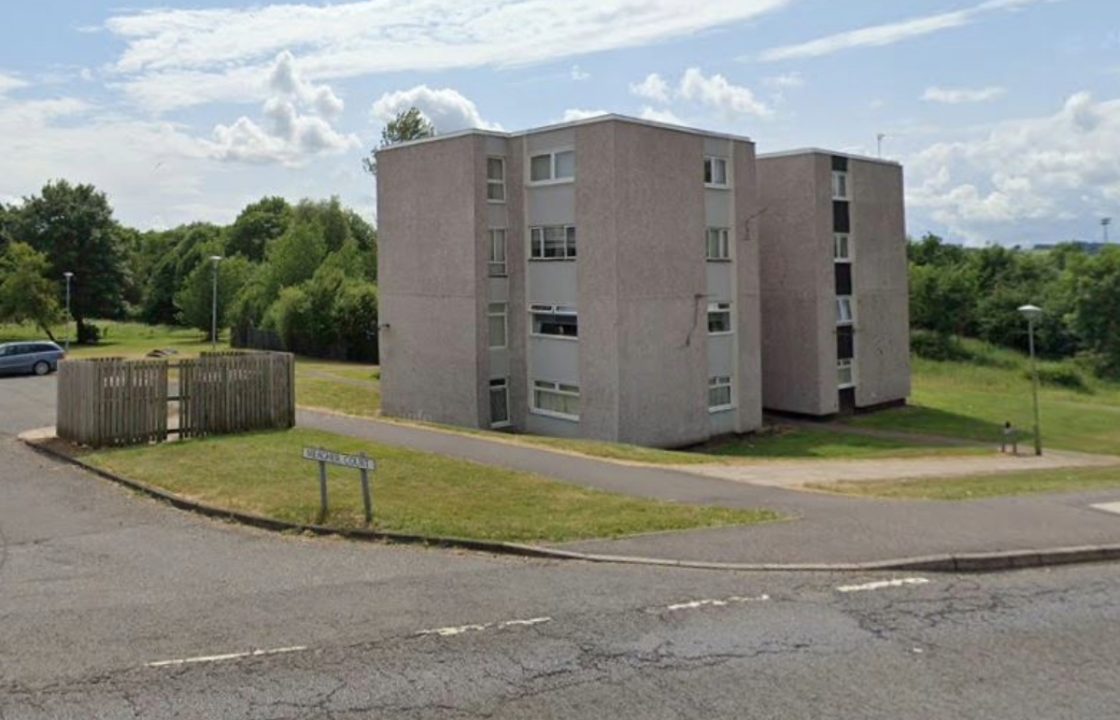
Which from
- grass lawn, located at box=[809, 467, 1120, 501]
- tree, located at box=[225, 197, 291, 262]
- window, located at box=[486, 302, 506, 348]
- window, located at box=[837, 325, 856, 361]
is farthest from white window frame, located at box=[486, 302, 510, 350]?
tree, located at box=[225, 197, 291, 262]

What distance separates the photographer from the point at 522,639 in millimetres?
6945

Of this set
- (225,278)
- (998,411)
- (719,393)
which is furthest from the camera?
(225,278)

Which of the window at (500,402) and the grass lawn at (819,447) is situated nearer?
the grass lawn at (819,447)

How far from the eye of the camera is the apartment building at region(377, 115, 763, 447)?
87.8ft

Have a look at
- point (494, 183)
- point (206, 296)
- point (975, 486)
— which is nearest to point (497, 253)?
point (494, 183)

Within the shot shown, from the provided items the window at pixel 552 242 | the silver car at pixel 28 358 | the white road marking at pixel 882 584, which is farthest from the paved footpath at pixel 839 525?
the silver car at pixel 28 358

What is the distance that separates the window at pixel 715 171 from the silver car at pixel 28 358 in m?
25.8

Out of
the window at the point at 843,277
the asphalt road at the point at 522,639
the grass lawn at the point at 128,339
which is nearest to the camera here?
the asphalt road at the point at 522,639

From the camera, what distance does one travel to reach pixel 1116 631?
7309 millimetres

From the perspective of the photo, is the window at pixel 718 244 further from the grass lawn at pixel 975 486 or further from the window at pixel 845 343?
the grass lawn at pixel 975 486

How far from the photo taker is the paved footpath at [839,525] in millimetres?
9797

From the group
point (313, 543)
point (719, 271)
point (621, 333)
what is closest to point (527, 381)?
point (621, 333)

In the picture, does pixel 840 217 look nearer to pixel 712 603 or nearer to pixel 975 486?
pixel 975 486

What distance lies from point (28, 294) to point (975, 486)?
55.1 meters
